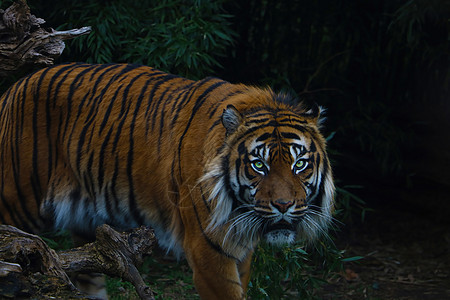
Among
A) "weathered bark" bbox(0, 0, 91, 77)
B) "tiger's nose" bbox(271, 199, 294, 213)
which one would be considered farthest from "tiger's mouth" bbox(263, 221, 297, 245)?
"weathered bark" bbox(0, 0, 91, 77)

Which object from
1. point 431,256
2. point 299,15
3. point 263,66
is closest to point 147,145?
point 263,66

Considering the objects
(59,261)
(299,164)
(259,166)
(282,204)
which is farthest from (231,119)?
(59,261)

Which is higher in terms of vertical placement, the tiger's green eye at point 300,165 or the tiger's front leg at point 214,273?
the tiger's green eye at point 300,165

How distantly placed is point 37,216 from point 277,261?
58.5 inches

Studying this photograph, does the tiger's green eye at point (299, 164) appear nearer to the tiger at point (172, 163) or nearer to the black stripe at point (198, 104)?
→ the tiger at point (172, 163)

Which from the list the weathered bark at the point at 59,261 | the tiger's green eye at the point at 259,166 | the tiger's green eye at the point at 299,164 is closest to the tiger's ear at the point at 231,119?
the tiger's green eye at the point at 259,166

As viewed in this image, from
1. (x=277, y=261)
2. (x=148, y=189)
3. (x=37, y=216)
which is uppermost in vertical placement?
(x=148, y=189)

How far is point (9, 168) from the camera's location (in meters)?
3.57

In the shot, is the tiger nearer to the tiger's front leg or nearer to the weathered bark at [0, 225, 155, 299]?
the tiger's front leg

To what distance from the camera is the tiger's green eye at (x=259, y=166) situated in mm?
2869

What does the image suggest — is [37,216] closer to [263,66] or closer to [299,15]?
[263,66]

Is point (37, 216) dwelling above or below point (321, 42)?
below

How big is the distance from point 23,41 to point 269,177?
4.42ft

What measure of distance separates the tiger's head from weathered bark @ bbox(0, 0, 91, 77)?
92cm
